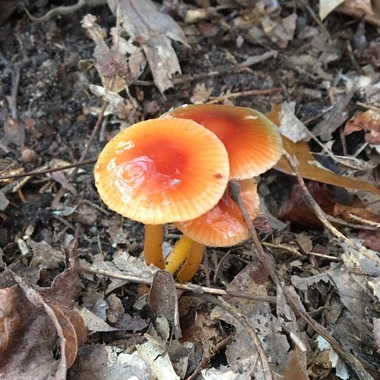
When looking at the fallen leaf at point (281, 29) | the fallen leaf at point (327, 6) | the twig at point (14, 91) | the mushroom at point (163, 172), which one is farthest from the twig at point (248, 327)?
the fallen leaf at point (327, 6)

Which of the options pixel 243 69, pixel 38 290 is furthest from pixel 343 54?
pixel 38 290

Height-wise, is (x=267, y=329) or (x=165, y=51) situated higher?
(x=165, y=51)

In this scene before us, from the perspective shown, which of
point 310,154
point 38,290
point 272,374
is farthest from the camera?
point 310,154

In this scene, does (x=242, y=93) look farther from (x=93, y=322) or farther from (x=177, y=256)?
(x=93, y=322)

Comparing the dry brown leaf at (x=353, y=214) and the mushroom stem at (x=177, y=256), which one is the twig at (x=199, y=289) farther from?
the dry brown leaf at (x=353, y=214)

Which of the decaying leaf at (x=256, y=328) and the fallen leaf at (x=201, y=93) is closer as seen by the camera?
the decaying leaf at (x=256, y=328)

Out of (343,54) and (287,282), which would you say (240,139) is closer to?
(287,282)
